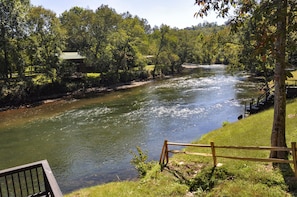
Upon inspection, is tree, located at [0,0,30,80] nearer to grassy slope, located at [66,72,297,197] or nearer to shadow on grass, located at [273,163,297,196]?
grassy slope, located at [66,72,297,197]

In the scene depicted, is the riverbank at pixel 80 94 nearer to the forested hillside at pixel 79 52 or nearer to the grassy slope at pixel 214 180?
the forested hillside at pixel 79 52

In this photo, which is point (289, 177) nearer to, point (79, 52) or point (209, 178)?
point (209, 178)

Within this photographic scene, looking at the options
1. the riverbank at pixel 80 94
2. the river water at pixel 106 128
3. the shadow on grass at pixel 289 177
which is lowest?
the river water at pixel 106 128

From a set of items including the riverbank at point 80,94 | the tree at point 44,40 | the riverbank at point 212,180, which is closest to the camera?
the riverbank at point 212,180

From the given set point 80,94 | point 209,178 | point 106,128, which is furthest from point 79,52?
point 209,178

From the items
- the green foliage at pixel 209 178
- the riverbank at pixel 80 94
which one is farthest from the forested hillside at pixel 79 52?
the green foliage at pixel 209 178

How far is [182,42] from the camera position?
221 ft

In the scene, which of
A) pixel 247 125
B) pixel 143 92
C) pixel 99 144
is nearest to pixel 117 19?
pixel 143 92

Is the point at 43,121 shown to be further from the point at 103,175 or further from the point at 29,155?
the point at 103,175

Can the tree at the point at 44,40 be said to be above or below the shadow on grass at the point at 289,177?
above

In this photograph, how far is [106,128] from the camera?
23.5 m

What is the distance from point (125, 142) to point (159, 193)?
10.8 m

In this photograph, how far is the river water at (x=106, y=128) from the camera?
1633 cm

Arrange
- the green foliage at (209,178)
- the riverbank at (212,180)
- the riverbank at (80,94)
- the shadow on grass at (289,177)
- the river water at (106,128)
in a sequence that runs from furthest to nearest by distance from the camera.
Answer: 1. the riverbank at (80,94)
2. the river water at (106,128)
3. the green foliage at (209,178)
4. the riverbank at (212,180)
5. the shadow on grass at (289,177)
